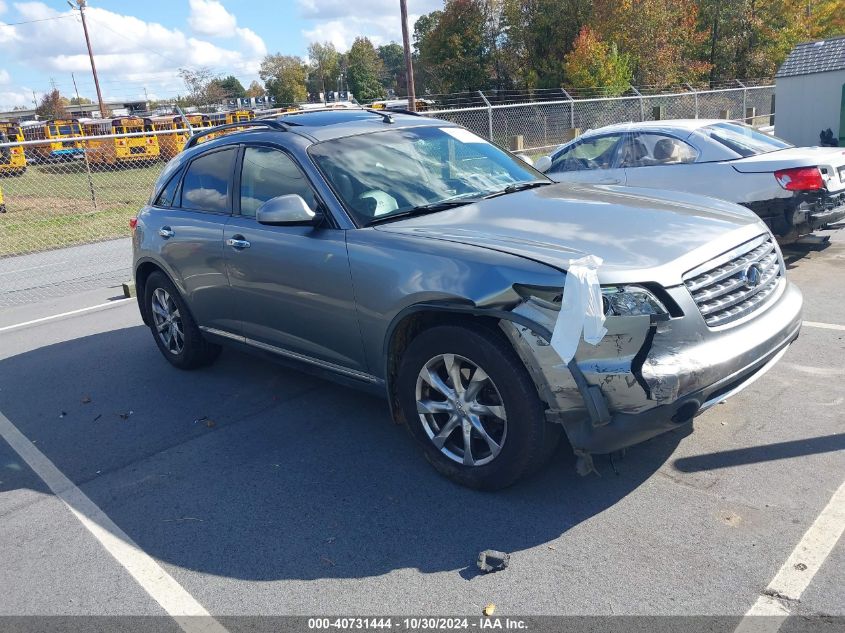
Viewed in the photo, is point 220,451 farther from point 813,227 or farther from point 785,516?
point 813,227

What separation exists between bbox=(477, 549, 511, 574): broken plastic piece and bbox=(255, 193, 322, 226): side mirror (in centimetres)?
209

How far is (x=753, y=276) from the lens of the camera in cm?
378

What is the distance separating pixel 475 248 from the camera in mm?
3592

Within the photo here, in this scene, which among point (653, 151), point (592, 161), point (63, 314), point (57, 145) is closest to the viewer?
point (653, 151)

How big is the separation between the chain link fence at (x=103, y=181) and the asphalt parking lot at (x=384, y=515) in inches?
248

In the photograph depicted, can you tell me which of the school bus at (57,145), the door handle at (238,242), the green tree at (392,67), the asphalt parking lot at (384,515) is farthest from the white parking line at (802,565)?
the green tree at (392,67)

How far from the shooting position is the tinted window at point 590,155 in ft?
29.3

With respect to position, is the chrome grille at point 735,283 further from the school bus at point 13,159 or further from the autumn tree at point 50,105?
the autumn tree at point 50,105

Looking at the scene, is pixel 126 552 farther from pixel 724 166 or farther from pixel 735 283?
pixel 724 166

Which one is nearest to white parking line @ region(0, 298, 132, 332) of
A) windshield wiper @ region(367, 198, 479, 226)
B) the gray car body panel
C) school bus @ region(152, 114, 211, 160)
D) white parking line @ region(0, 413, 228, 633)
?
white parking line @ region(0, 413, 228, 633)

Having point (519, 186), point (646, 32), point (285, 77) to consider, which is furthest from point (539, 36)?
point (285, 77)

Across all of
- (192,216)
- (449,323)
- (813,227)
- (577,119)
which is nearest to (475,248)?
(449,323)

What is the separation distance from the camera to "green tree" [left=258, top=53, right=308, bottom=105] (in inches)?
3206

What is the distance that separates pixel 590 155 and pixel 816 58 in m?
11.6
